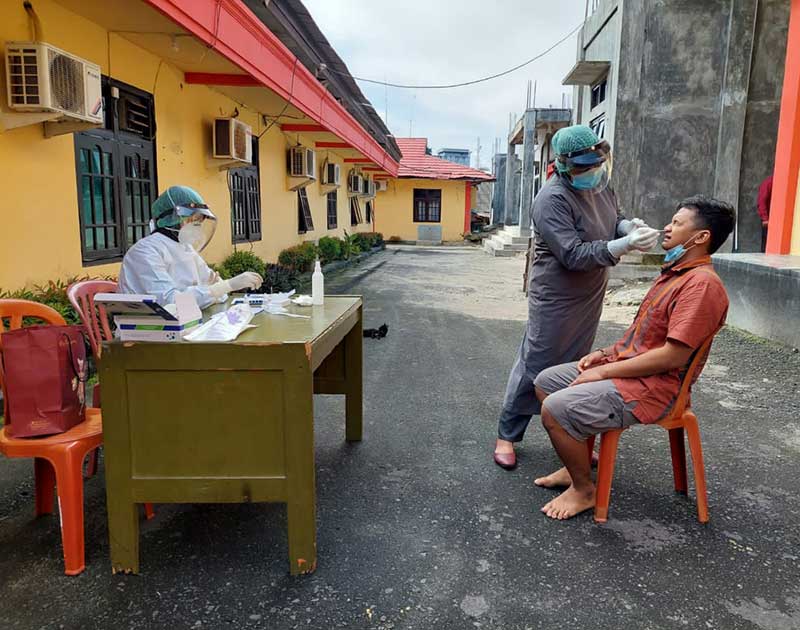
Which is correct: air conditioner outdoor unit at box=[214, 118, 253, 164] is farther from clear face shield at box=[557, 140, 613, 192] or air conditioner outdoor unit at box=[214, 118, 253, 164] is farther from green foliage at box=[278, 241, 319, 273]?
clear face shield at box=[557, 140, 613, 192]

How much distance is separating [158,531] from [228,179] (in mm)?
6185

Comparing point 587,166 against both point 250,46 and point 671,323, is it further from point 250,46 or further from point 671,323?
point 250,46

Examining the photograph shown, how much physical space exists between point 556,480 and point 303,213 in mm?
10007

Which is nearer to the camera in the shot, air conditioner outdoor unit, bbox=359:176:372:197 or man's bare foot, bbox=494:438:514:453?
man's bare foot, bbox=494:438:514:453

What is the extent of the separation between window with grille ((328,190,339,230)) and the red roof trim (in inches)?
252

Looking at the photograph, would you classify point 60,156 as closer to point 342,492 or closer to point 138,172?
point 138,172

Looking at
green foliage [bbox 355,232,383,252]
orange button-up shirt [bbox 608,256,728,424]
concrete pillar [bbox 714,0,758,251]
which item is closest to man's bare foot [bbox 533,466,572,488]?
orange button-up shirt [bbox 608,256,728,424]

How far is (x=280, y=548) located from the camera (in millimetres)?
2391

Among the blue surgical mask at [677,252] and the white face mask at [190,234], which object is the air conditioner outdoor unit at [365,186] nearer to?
the white face mask at [190,234]

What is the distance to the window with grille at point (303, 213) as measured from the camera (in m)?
12.0

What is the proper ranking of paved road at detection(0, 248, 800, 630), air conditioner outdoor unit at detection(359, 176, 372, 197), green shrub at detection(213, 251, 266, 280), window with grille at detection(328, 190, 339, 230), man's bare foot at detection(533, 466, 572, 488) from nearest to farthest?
paved road at detection(0, 248, 800, 630) < man's bare foot at detection(533, 466, 572, 488) < green shrub at detection(213, 251, 266, 280) < window with grille at detection(328, 190, 339, 230) < air conditioner outdoor unit at detection(359, 176, 372, 197)

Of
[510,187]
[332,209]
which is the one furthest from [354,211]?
[510,187]

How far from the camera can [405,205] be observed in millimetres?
25562

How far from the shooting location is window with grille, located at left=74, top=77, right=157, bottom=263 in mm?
4961
